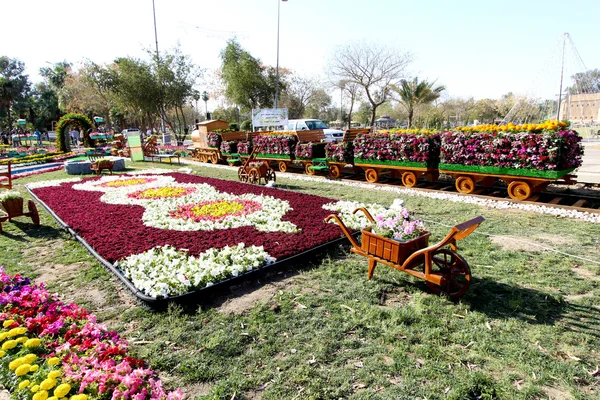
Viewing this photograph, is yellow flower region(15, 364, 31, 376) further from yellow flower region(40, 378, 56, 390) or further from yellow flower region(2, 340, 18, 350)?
yellow flower region(2, 340, 18, 350)

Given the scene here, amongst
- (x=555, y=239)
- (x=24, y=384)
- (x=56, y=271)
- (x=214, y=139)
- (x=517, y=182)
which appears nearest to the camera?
(x=24, y=384)

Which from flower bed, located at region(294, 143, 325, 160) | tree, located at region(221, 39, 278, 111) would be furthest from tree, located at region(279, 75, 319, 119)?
flower bed, located at region(294, 143, 325, 160)

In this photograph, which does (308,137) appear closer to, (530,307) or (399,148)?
(399,148)

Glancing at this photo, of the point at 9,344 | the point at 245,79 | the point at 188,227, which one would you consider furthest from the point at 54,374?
the point at 245,79

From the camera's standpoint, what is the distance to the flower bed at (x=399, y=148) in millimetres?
9547

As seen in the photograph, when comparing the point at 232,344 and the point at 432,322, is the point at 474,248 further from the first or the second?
the point at 232,344

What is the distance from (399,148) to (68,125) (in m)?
21.2

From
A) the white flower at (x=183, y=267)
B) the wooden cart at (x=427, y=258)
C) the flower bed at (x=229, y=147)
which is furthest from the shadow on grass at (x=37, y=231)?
the flower bed at (x=229, y=147)

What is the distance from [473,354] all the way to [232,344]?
6.59 ft

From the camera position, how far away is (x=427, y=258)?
3568 mm

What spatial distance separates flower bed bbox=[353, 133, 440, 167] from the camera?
955 centimetres

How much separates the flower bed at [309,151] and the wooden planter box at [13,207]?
8.47 metres

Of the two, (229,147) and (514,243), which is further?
(229,147)

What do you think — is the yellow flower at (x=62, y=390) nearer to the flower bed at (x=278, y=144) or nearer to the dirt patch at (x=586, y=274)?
the dirt patch at (x=586, y=274)
